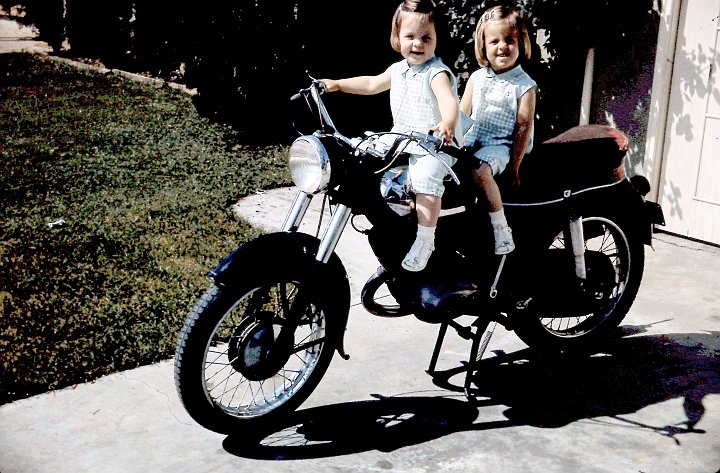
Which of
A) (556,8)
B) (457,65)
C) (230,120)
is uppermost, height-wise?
(556,8)

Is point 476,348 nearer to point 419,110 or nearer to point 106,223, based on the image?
point 419,110

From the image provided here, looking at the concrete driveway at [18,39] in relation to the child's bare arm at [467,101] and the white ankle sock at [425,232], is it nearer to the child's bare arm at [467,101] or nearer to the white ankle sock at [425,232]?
the child's bare arm at [467,101]

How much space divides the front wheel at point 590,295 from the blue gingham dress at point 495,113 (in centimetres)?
61

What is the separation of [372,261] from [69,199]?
109 inches

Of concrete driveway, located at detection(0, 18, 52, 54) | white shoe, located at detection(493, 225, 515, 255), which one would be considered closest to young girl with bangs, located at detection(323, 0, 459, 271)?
white shoe, located at detection(493, 225, 515, 255)

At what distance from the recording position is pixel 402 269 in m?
3.87

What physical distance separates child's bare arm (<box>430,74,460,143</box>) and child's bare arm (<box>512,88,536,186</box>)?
0.38m

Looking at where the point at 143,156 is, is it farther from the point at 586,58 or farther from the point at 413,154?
the point at 413,154

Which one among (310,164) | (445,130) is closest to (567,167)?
(445,130)

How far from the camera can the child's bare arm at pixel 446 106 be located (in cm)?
353

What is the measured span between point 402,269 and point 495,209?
50 cm

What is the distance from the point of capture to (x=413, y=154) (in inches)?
150

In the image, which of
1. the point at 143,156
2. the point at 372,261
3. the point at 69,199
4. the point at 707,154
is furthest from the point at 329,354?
the point at 143,156

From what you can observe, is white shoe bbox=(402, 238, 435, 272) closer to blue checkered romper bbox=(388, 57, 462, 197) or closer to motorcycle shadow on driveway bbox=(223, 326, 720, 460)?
blue checkered romper bbox=(388, 57, 462, 197)
